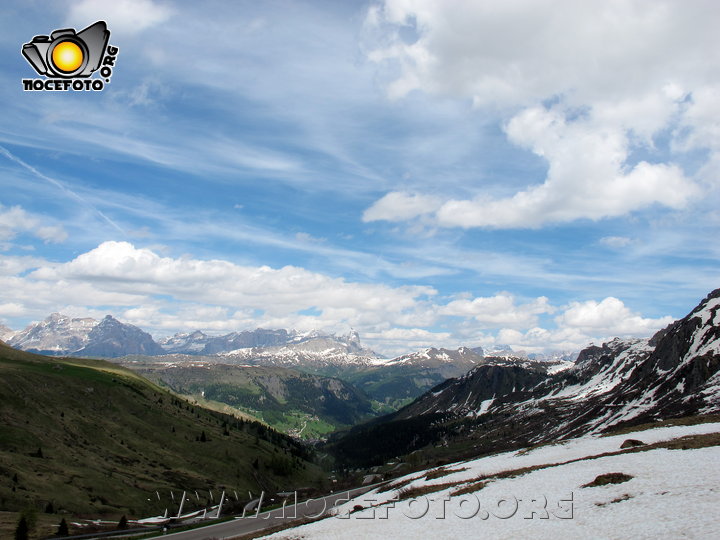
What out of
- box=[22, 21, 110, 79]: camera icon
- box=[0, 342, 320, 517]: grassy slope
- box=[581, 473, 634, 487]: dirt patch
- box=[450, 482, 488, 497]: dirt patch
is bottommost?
box=[0, 342, 320, 517]: grassy slope

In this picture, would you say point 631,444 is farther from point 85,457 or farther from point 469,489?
point 85,457

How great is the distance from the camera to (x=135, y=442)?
172875 mm

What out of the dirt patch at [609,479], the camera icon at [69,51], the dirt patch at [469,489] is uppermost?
the camera icon at [69,51]

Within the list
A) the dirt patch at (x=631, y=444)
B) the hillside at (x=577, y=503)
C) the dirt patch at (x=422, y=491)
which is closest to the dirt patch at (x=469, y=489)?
the hillside at (x=577, y=503)

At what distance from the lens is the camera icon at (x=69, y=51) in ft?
164

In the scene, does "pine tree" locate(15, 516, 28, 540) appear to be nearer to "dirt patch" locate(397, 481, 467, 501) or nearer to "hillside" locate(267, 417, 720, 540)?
"hillside" locate(267, 417, 720, 540)

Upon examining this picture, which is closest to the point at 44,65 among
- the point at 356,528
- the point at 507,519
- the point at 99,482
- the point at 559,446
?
the point at 356,528

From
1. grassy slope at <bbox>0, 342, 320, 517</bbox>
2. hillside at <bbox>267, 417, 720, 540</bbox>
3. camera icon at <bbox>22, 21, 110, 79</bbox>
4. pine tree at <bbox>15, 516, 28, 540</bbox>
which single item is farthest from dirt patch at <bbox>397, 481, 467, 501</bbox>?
grassy slope at <bbox>0, 342, 320, 517</bbox>

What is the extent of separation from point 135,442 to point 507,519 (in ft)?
602

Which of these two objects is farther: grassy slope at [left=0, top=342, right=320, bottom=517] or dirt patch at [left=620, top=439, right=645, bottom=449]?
grassy slope at [left=0, top=342, right=320, bottom=517]

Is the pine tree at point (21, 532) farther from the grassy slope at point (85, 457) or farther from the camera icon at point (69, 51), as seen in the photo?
the camera icon at point (69, 51)

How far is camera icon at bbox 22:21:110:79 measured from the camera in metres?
50.1

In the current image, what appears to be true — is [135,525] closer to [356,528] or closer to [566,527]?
[356,528]

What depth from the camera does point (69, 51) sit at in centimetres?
5138
